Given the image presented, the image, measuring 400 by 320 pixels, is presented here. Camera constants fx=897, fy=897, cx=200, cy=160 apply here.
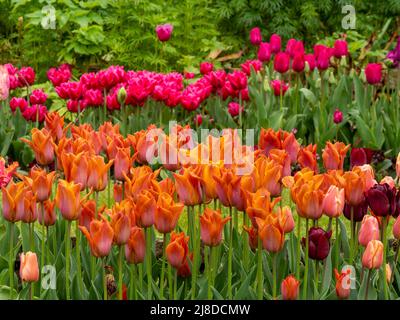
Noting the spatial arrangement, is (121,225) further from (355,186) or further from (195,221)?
(355,186)

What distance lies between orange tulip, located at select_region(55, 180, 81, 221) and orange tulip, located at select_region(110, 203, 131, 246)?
0.14 metres

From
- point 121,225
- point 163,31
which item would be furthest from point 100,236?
point 163,31

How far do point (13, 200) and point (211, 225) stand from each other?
61 centimetres

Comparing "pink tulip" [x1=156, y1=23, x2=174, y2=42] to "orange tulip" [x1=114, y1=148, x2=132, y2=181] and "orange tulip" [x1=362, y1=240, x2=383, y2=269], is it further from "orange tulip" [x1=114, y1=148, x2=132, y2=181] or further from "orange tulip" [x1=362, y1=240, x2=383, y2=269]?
"orange tulip" [x1=362, y1=240, x2=383, y2=269]

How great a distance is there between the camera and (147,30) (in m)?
8.55

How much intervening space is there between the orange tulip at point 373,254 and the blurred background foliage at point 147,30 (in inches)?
231

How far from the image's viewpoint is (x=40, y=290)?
3.05m

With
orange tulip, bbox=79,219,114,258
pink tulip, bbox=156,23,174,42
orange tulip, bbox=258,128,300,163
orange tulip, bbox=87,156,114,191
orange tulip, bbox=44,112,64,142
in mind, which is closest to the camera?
orange tulip, bbox=79,219,114,258

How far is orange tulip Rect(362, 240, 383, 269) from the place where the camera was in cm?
258

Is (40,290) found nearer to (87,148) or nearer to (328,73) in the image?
(87,148)

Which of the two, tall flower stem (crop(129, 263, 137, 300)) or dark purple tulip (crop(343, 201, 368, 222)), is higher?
dark purple tulip (crop(343, 201, 368, 222))

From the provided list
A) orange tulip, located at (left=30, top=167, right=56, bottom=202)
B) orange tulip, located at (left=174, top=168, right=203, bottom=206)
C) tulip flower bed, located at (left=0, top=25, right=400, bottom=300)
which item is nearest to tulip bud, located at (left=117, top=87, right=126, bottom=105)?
tulip flower bed, located at (left=0, top=25, right=400, bottom=300)

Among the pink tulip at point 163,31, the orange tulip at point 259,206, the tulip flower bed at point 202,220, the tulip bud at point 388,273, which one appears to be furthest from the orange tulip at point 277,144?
the pink tulip at point 163,31
